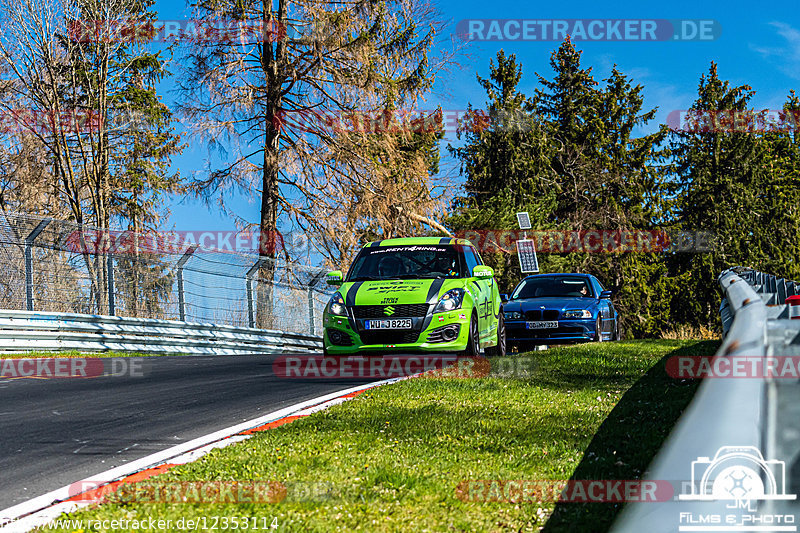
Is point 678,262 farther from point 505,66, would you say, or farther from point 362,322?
point 362,322

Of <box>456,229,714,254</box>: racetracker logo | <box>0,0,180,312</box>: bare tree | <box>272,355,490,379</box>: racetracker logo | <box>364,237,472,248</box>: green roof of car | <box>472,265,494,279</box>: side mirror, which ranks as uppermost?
<box>0,0,180,312</box>: bare tree

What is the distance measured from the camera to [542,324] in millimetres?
15922

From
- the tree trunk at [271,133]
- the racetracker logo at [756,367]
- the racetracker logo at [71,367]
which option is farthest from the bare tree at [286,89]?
the racetracker logo at [756,367]

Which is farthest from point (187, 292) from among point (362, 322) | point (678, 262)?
point (678, 262)

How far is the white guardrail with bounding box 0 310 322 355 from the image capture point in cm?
1466

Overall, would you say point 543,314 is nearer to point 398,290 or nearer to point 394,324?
point 398,290

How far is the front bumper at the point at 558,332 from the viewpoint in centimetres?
1590

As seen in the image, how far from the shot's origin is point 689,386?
7.27 m

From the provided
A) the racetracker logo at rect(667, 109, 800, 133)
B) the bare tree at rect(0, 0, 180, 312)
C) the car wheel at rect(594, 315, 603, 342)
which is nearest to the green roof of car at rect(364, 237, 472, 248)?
the car wheel at rect(594, 315, 603, 342)

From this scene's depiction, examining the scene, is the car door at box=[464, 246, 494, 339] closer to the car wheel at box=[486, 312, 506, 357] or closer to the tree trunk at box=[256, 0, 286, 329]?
the car wheel at box=[486, 312, 506, 357]

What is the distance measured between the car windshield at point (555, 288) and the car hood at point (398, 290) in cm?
609

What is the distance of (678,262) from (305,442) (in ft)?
176

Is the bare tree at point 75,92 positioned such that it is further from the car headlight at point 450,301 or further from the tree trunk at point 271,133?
the car headlight at point 450,301

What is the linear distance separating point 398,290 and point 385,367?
1259 millimetres
